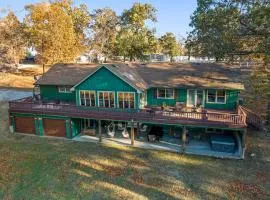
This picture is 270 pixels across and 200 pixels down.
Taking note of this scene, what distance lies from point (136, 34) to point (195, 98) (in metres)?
35.4

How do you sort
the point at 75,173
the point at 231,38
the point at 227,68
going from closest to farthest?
the point at 75,173 < the point at 231,38 < the point at 227,68

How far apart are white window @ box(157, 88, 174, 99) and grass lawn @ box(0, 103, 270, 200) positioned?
654 centimetres

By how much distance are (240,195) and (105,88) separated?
1380 centimetres

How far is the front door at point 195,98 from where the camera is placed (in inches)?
910

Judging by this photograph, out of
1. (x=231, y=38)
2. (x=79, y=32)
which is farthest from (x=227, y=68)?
(x=79, y=32)

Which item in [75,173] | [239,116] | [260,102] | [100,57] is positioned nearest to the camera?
[75,173]

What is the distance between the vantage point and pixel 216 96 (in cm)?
2266

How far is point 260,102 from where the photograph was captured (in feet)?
95.6

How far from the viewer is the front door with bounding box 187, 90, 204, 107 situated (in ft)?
75.8

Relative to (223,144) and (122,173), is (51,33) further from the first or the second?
(223,144)

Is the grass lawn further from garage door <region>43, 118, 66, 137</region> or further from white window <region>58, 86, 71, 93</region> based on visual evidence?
white window <region>58, 86, 71, 93</region>

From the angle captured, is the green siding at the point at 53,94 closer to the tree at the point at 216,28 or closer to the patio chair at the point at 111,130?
the patio chair at the point at 111,130

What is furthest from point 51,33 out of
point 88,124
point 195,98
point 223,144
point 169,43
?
point 169,43

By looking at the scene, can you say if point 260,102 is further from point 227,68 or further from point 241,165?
point 241,165
